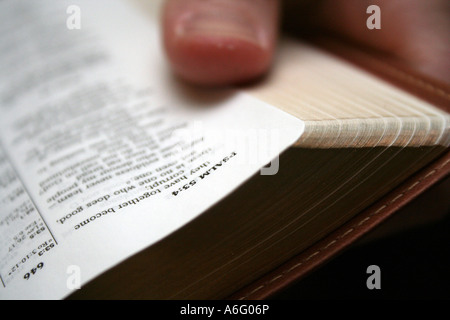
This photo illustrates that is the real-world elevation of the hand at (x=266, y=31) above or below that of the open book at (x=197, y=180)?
above

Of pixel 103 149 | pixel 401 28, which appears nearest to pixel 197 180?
pixel 103 149

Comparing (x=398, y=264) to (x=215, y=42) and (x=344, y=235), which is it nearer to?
(x=344, y=235)

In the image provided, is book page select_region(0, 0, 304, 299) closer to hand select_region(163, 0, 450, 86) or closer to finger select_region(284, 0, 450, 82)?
hand select_region(163, 0, 450, 86)

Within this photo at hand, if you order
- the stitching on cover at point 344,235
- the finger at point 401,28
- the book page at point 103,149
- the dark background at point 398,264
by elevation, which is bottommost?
the dark background at point 398,264

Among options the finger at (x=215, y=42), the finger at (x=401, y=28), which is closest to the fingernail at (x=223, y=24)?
the finger at (x=215, y=42)

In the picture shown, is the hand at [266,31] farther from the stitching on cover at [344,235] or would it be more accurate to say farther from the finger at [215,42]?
the stitching on cover at [344,235]

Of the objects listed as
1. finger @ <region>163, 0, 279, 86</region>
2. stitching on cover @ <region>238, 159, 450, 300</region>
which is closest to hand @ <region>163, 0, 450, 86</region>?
finger @ <region>163, 0, 279, 86</region>
